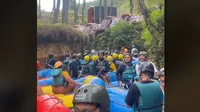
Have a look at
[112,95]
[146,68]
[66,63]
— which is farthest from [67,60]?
[146,68]

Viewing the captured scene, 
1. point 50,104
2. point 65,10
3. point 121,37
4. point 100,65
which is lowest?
point 50,104

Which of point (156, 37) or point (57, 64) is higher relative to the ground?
point (156, 37)

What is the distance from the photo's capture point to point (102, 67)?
1.50m

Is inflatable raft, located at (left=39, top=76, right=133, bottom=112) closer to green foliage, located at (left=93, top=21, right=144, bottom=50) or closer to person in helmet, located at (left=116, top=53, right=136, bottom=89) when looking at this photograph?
person in helmet, located at (left=116, top=53, right=136, bottom=89)

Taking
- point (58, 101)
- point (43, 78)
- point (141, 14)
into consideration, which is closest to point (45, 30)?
point (43, 78)

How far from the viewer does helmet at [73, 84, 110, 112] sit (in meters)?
1.49

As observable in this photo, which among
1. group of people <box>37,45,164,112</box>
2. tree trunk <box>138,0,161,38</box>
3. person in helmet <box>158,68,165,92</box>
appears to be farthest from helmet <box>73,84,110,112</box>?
tree trunk <box>138,0,161,38</box>

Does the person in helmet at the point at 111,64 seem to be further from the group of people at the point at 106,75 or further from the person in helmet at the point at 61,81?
the person in helmet at the point at 61,81

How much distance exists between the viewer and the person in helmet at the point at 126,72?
58.5 inches

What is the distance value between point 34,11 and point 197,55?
1.08 m

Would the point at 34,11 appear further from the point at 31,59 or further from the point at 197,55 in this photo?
the point at 197,55

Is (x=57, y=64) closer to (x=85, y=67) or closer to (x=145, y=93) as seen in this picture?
(x=85, y=67)

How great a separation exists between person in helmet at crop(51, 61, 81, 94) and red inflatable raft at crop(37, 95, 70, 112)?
55 millimetres

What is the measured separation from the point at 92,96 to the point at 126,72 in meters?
0.28
